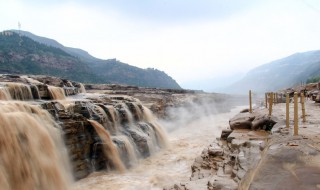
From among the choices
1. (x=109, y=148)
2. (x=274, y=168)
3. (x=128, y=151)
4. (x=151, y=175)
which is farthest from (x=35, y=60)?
(x=274, y=168)

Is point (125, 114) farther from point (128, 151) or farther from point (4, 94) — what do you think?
point (4, 94)

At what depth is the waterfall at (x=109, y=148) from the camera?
47.5 feet

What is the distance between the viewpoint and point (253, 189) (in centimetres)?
454

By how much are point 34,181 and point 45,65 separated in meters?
86.2

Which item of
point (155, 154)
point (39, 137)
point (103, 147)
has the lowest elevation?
point (155, 154)

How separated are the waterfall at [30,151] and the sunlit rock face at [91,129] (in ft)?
0.33

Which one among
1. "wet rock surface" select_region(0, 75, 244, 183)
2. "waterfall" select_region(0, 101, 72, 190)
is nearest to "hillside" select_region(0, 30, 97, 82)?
"wet rock surface" select_region(0, 75, 244, 183)

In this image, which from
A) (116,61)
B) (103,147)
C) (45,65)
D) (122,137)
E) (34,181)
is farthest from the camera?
(116,61)

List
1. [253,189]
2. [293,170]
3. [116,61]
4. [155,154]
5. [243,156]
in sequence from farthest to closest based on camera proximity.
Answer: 1. [116,61]
2. [155,154]
3. [243,156]
4. [293,170]
5. [253,189]

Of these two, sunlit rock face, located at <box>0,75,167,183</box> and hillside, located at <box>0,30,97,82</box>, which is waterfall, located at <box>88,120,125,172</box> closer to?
sunlit rock face, located at <box>0,75,167,183</box>

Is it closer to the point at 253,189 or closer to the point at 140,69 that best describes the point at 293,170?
the point at 253,189

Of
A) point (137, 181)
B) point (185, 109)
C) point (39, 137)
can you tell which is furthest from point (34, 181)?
point (185, 109)

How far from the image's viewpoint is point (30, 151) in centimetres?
1036

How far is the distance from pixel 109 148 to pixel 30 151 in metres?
4.81
